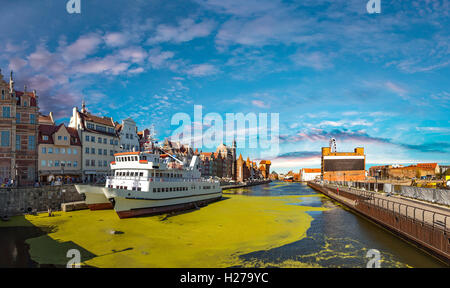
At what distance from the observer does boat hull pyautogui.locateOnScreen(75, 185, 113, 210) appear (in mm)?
39487

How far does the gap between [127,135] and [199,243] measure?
183ft

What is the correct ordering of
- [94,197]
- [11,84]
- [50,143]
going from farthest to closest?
[50,143] → [11,84] → [94,197]

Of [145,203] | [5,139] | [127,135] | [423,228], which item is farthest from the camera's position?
[127,135]

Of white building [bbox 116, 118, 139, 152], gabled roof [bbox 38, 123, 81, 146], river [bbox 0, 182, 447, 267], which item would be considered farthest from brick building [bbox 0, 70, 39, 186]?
white building [bbox 116, 118, 139, 152]

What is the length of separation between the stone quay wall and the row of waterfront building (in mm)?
4845

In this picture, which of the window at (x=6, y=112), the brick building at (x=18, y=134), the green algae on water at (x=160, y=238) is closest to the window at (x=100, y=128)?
the brick building at (x=18, y=134)

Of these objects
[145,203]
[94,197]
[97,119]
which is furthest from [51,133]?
[145,203]

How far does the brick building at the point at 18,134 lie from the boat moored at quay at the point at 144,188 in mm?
17512

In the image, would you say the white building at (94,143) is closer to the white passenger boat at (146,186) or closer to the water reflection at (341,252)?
the white passenger boat at (146,186)

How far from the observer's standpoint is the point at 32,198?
38781mm

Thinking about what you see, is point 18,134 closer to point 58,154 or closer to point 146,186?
point 58,154

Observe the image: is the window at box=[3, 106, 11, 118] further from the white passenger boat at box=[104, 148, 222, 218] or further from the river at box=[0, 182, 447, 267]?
the river at box=[0, 182, 447, 267]

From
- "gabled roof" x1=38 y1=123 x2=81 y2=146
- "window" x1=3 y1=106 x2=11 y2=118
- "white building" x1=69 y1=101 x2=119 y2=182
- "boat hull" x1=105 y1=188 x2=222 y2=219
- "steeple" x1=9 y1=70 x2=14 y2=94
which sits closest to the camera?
"boat hull" x1=105 y1=188 x2=222 y2=219

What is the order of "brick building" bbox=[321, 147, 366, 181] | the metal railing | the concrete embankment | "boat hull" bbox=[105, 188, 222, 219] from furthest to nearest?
"brick building" bbox=[321, 147, 366, 181], "boat hull" bbox=[105, 188, 222, 219], the metal railing, the concrete embankment
